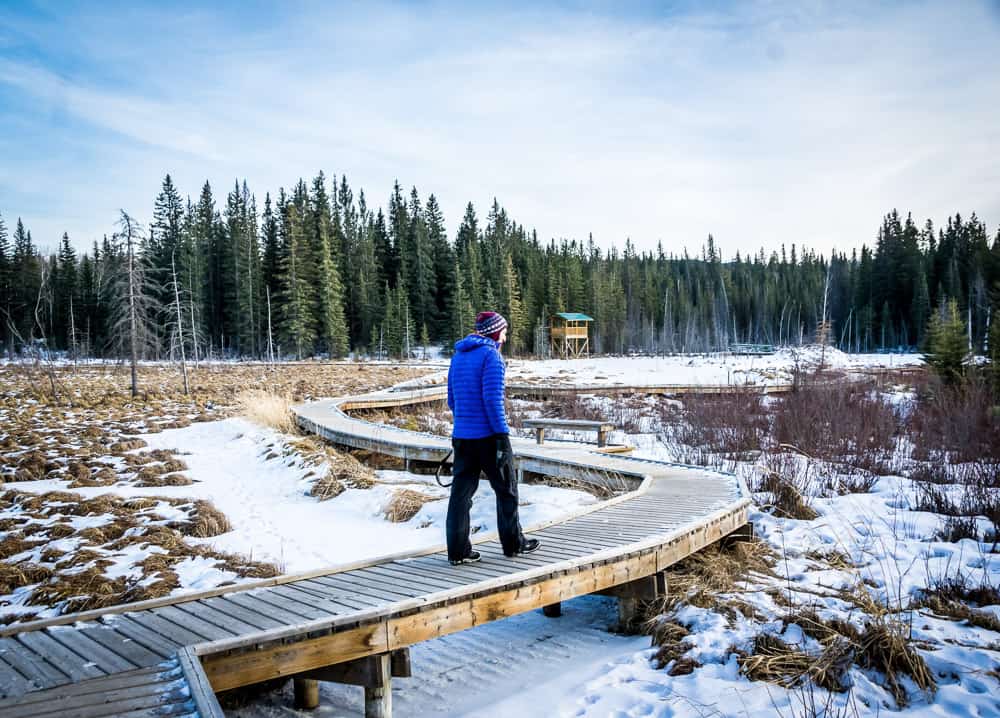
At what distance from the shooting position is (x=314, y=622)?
148 inches

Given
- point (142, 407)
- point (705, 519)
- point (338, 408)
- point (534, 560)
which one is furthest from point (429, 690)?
point (142, 407)

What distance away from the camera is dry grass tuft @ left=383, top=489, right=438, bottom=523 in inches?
371

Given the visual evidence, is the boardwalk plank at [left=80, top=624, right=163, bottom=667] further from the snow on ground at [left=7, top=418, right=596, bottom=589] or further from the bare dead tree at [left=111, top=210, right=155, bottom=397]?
the bare dead tree at [left=111, top=210, right=155, bottom=397]

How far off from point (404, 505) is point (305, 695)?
5233mm

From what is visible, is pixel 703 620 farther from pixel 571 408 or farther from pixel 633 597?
pixel 571 408

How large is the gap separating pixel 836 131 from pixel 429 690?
733 inches

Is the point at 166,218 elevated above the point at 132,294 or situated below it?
above

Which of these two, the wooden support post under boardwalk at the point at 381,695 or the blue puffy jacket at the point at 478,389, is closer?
the wooden support post under boardwalk at the point at 381,695

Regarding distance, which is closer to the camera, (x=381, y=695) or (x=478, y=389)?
(x=381, y=695)

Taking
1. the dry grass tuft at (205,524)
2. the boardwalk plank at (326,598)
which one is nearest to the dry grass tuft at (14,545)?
the dry grass tuft at (205,524)

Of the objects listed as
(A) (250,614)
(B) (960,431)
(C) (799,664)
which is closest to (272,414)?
(A) (250,614)

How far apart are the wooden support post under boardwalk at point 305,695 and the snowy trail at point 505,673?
0.06 metres

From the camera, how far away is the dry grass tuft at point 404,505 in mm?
9422

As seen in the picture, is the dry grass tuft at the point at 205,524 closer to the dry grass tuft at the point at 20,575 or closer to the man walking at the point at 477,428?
the dry grass tuft at the point at 20,575
